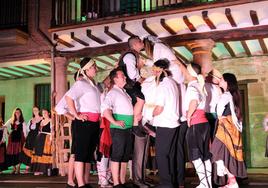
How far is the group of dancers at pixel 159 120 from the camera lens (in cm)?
541

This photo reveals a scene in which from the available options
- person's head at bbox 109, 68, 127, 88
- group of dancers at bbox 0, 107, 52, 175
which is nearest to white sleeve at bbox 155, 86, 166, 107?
person's head at bbox 109, 68, 127, 88

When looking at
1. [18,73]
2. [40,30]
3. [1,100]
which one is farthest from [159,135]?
[1,100]

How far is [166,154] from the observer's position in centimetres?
539

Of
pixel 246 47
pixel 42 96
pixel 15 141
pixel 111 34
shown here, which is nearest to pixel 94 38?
pixel 111 34

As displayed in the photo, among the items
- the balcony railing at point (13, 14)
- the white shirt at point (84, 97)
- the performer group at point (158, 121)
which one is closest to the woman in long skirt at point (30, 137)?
the balcony railing at point (13, 14)

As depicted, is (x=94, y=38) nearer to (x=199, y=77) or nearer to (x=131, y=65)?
(x=131, y=65)

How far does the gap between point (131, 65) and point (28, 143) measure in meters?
A: 6.60

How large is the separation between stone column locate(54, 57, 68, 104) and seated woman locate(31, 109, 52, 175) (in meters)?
0.62

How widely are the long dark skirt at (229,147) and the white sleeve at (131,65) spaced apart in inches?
54.2

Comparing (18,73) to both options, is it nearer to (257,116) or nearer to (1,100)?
(1,100)

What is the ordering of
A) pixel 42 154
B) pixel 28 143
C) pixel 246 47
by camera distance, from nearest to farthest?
pixel 42 154 < pixel 246 47 < pixel 28 143

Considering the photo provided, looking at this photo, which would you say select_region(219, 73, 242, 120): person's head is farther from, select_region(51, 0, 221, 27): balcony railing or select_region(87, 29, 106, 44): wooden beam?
select_region(51, 0, 221, 27): balcony railing

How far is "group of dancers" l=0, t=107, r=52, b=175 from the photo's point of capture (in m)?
10.9

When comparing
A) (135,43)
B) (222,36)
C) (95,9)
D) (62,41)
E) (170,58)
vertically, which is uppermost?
(95,9)
